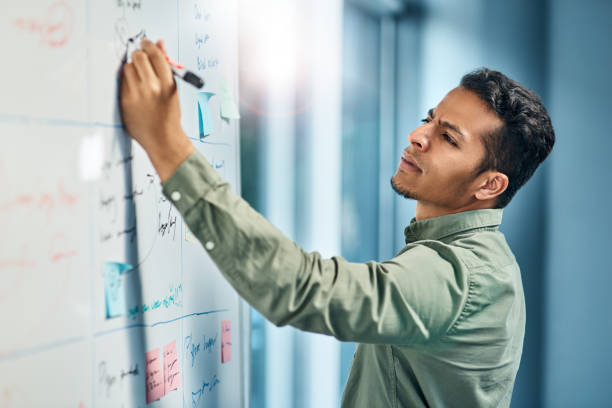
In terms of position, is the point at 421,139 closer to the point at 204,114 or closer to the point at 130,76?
the point at 204,114

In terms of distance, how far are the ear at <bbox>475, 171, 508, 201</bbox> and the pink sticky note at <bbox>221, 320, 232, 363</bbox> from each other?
0.57m

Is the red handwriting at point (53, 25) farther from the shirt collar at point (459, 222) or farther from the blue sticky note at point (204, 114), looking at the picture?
the shirt collar at point (459, 222)

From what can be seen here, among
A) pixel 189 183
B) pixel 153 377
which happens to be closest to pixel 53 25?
pixel 189 183

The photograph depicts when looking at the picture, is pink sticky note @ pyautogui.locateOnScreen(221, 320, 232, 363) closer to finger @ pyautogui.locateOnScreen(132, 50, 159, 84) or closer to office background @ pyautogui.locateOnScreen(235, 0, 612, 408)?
office background @ pyautogui.locateOnScreen(235, 0, 612, 408)

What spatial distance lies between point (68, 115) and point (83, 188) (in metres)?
0.09

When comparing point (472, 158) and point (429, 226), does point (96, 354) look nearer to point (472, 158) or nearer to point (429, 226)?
point (429, 226)

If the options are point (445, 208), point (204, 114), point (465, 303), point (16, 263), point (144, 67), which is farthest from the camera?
point (445, 208)

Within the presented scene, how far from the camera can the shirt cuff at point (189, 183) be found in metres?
0.67

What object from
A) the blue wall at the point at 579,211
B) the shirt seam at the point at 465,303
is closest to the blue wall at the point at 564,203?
the blue wall at the point at 579,211

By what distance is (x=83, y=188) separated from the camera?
0.69 m

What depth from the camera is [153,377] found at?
82 centimetres

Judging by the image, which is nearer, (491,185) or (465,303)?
(465,303)

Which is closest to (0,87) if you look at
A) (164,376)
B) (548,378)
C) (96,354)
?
(96,354)

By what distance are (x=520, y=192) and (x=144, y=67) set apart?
1358mm
